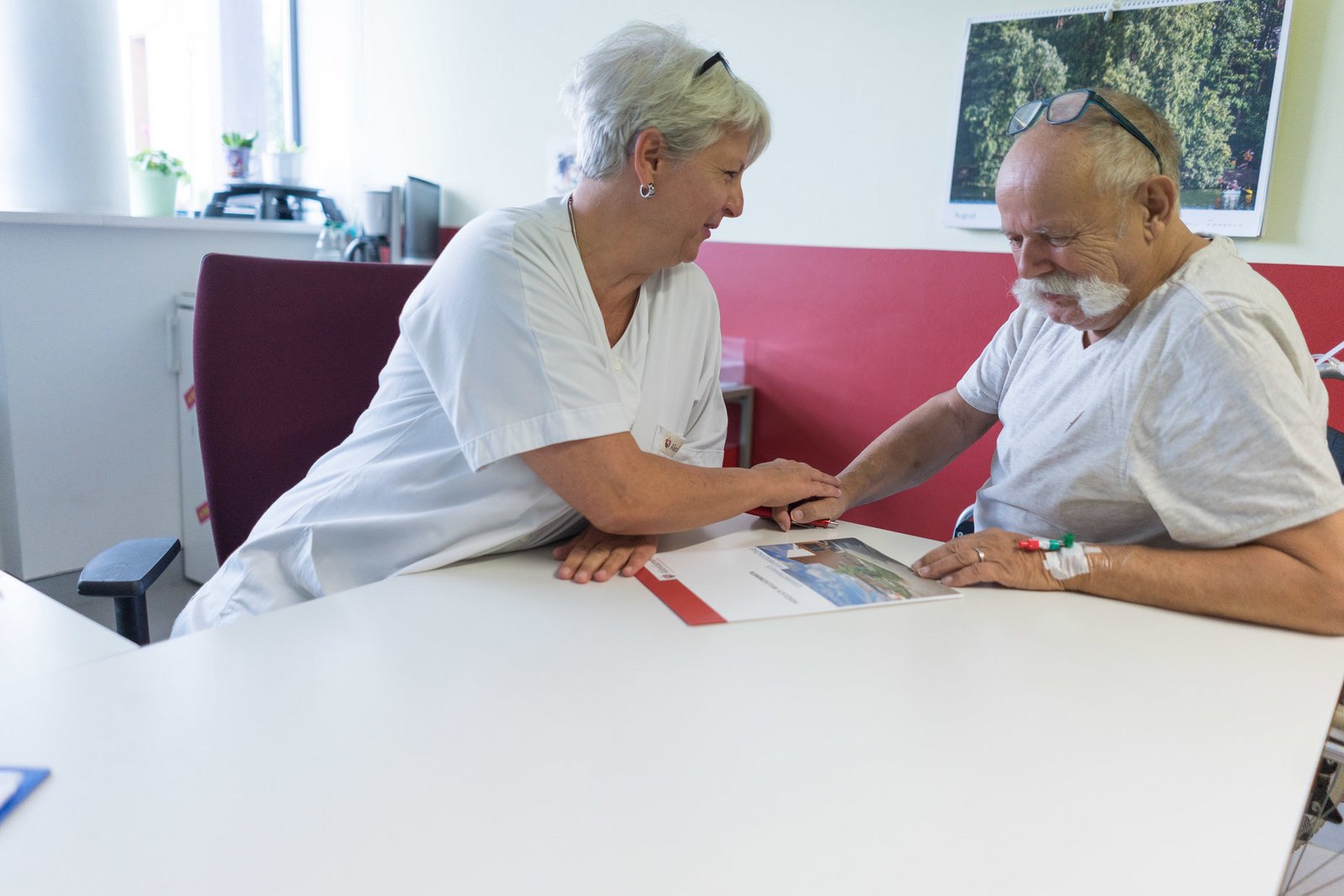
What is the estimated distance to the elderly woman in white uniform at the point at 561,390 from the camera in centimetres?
120

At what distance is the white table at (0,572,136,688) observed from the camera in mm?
907

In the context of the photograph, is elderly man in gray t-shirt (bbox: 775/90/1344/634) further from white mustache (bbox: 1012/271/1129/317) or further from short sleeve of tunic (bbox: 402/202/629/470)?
short sleeve of tunic (bbox: 402/202/629/470)

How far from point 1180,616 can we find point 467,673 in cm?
85

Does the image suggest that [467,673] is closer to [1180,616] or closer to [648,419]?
[648,419]

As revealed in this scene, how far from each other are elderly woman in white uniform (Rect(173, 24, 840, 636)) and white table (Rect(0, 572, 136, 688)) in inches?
10.7

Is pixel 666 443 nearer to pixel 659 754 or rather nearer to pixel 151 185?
pixel 659 754

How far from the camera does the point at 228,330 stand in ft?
5.00

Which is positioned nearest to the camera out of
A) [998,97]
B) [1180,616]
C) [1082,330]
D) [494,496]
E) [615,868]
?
[615,868]

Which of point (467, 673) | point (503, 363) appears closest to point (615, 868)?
point (467, 673)

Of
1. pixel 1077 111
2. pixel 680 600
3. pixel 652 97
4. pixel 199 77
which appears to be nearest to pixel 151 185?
→ pixel 199 77

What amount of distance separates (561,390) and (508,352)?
0.08 metres

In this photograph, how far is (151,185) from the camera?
3.24m

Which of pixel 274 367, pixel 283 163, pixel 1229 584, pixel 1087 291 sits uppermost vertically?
pixel 283 163

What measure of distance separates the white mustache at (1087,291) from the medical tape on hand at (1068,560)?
309 mm
